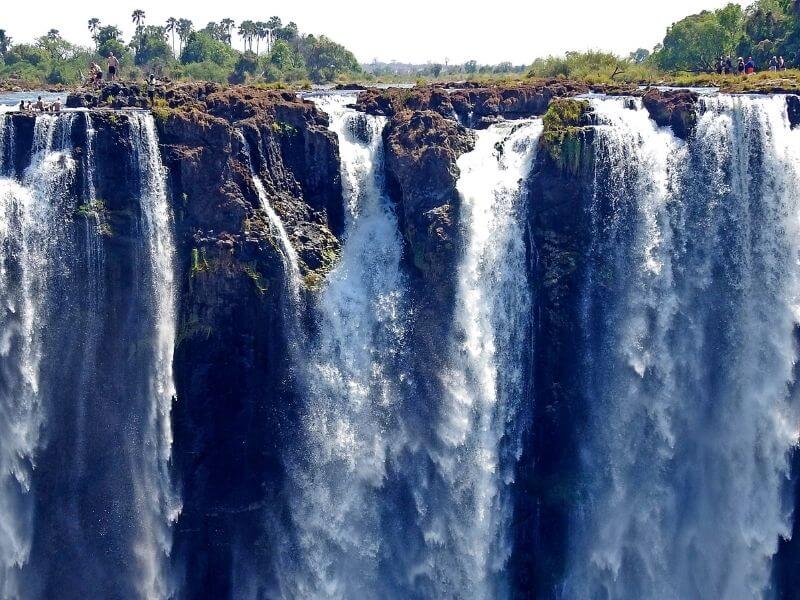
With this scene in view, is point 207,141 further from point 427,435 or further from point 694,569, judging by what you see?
point 694,569

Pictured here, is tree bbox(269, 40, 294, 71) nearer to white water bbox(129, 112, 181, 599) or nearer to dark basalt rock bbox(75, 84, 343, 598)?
dark basalt rock bbox(75, 84, 343, 598)

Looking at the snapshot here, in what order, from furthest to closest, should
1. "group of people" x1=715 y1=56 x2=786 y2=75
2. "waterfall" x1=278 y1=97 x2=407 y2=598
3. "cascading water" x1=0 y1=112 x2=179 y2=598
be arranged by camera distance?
"group of people" x1=715 y1=56 x2=786 y2=75 < "waterfall" x1=278 y1=97 x2=407 y2=598 < "cascading water" x1=0 y1=112 x2=179 y2=598

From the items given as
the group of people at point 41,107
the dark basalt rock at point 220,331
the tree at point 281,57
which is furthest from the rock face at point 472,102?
the tree at point 281,57

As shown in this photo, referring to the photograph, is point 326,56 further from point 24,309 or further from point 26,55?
point 24,309

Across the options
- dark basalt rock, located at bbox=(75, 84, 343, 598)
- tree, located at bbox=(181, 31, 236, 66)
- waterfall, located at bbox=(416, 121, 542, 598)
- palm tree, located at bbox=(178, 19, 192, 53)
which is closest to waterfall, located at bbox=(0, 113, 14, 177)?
dark basalt rock, located at bbox=(75, 84, 343, 598)

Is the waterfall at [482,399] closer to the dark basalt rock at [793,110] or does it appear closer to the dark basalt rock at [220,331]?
the dark basalt rock at [220,331]

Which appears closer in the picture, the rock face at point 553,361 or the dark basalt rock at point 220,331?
the dark basalt rock at point 220,331

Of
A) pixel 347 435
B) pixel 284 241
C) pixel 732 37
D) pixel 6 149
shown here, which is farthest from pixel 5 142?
pixel 732 37
